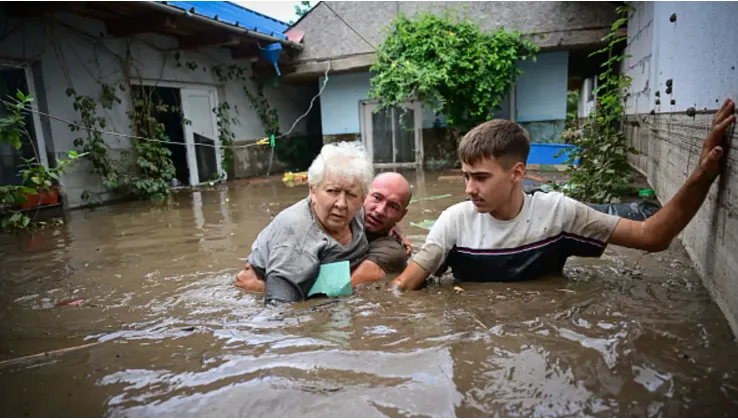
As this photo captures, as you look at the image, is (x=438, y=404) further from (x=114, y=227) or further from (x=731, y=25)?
(x=114, y=227)

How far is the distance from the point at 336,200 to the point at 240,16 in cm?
1200

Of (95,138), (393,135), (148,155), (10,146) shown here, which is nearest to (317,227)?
(10,146)

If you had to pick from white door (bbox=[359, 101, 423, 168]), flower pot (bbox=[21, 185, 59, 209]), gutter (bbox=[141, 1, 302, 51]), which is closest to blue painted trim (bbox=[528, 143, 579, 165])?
white door (bbox=[359, 101, 423, 168])

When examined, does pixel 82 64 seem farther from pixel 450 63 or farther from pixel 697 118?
pixel 697 118

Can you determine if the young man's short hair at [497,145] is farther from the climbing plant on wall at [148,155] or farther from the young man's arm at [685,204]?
the climbing plant on wall at [148,155]

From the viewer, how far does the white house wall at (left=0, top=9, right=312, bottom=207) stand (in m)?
7.84

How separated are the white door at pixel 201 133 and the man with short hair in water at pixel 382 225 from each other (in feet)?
28.9

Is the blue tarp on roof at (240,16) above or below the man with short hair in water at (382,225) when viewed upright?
above

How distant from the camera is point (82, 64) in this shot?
28.5 feet

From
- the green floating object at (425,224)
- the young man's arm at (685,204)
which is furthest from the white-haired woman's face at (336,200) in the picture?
the green floating object at (425,224)

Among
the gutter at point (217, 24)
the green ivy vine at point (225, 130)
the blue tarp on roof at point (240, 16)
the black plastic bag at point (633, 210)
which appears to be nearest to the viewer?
the black plastic bag at point (633, 210)

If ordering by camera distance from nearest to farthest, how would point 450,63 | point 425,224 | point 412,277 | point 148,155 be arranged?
point 412,277 → point 425,224 → point 148,155 → point 450,63

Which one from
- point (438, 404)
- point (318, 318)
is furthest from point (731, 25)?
point (318, 318)

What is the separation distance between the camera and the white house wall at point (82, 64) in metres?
7.84
